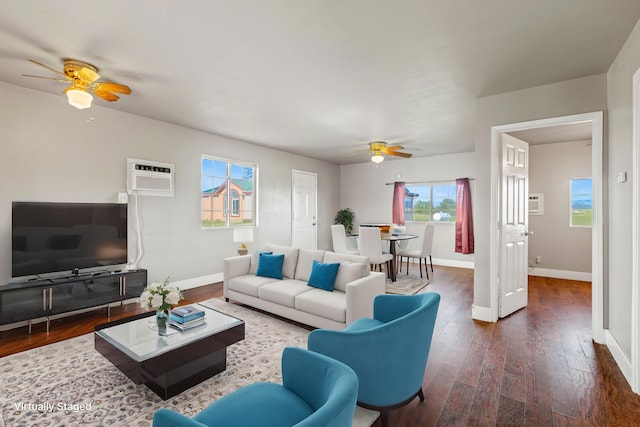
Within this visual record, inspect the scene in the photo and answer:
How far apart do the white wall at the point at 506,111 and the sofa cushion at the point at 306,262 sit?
191 centimetres

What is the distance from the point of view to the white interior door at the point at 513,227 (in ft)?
11.4

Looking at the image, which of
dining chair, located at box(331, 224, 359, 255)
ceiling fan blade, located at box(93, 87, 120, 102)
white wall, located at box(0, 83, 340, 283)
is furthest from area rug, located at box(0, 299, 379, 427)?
dining chair, located at box(331, 224, 359, 255)

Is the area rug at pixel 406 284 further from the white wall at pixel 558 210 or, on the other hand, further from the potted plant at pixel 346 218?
the potted plant at pixel 346 218

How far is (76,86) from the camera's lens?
2.80 meters

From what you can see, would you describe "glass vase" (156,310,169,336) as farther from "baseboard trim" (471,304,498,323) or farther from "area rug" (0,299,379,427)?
"baseboard trim" (471,304,498,323)

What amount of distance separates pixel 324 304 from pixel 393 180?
17.9 feet

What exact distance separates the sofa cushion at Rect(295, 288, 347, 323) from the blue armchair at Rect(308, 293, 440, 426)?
1.03 metres

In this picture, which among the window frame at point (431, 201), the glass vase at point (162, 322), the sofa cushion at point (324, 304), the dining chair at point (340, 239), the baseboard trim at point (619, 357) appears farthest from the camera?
the window frame at point (431, 201)

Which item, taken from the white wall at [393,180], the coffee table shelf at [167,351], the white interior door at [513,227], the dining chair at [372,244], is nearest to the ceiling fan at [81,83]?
the coffee table shelf at [167,351]

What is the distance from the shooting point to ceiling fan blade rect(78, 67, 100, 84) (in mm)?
2707

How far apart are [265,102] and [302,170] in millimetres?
3567

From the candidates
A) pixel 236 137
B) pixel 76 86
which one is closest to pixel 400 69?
pixel 76 86

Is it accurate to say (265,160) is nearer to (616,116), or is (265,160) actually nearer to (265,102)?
(265,102)

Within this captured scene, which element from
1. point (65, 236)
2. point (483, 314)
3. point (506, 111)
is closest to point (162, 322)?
point (65, 236)
